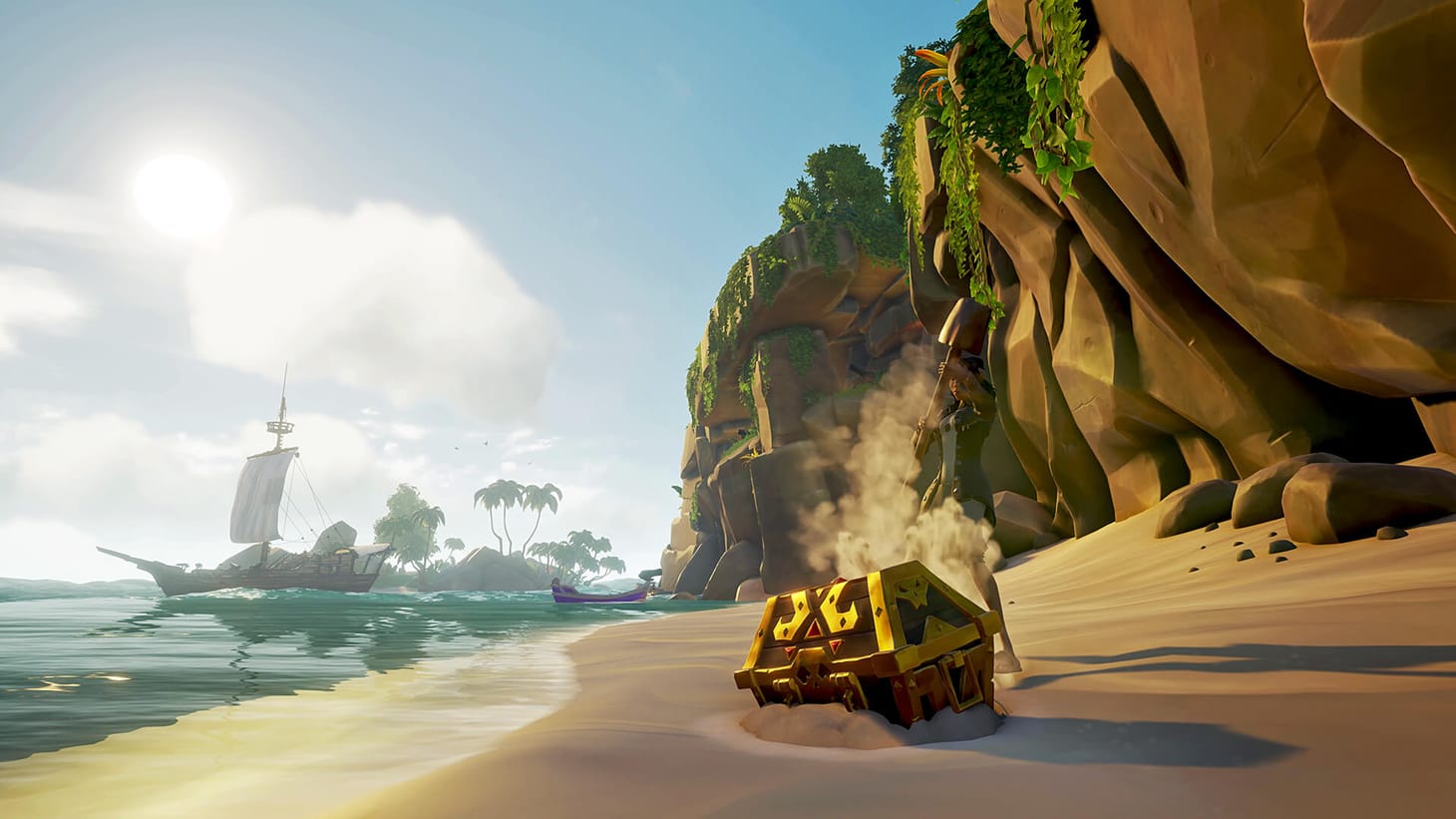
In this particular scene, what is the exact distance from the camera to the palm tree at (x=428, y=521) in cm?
10100

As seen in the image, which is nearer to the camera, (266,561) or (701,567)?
(701,567)

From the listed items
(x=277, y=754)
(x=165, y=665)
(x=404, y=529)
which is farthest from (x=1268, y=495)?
(x=404, y=529)

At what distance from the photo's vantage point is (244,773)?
2.52 metres

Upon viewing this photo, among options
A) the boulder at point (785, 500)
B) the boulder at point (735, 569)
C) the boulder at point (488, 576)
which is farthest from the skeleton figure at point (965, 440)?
the boulder at point (488, 576)

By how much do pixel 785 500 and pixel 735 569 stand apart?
15.7 feet

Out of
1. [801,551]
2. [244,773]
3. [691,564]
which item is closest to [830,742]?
[244,773]

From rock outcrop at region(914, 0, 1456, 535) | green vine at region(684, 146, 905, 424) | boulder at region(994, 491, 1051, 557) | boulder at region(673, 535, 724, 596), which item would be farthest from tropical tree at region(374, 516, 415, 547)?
rock outcrop at region(914, 0, 1456, 535)

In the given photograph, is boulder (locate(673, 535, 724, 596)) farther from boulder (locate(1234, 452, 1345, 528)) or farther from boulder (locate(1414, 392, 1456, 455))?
boulder (locate(1414, 392, 1456, 455))

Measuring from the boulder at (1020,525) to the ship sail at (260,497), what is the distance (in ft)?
242

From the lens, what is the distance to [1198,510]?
6.54 m

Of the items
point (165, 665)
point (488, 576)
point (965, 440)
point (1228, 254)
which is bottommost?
point (165, 665)

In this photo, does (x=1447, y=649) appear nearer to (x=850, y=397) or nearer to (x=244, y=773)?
(x=244, y=773)

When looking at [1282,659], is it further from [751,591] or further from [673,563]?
[673,563]

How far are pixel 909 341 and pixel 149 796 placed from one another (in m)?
26.5
